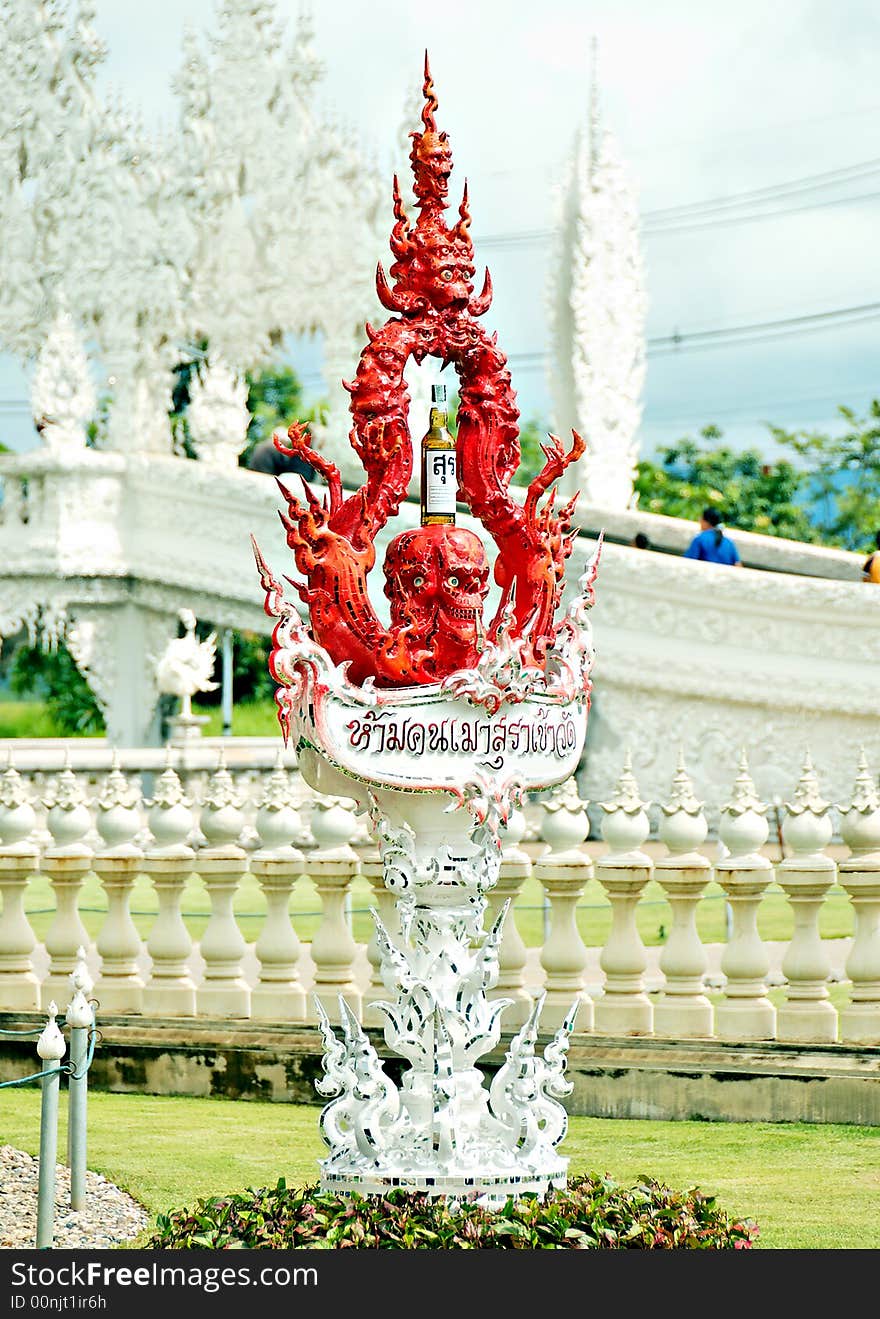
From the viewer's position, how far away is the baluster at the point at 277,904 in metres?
6.49

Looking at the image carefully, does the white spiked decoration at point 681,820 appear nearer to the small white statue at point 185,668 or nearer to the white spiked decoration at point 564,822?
the white spiked decoration at point 564,822

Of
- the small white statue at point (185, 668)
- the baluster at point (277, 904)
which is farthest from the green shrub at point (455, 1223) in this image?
the small white statue at point (185, 668)

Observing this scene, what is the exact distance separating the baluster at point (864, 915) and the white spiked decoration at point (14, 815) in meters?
2.73

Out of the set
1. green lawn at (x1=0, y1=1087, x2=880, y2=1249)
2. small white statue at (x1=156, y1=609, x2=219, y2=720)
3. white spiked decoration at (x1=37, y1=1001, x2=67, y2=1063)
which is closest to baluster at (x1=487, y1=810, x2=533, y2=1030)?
green lawn at (x1=0, y1=1087, x2=880, y2=1249)

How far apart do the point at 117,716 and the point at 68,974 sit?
1196 cm

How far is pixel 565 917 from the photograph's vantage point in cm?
628

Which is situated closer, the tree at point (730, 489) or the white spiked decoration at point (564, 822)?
the white spiked decoration at point (564, 822)

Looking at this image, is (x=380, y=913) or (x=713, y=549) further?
(x=713, y=549)

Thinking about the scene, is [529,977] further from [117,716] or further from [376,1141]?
[117,716]

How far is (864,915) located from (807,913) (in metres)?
0.17

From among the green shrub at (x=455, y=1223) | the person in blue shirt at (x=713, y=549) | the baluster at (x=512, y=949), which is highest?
the person in blue shirt at (x=713, y=549)

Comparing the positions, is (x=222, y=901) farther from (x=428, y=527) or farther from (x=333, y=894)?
(x=428, y=527)

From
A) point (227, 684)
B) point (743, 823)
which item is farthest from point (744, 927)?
point (227, 684)

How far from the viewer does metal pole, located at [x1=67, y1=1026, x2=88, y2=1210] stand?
16.2 feet
